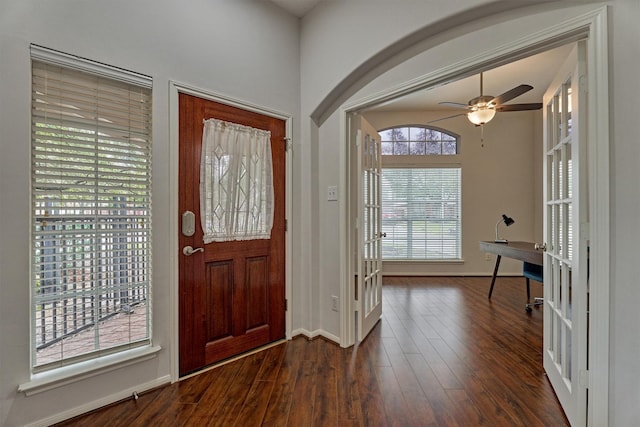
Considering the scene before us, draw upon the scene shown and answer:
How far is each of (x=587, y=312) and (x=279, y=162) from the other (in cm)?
225

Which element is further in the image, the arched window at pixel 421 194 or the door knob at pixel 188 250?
the arched window at pixel 421 194

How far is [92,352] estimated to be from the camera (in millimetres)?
1838

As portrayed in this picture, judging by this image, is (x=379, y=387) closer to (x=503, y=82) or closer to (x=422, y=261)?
(x=422, y=261)

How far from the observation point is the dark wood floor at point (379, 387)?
5.68 ft

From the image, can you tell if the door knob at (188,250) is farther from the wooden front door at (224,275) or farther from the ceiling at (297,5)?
the ceiling at (297,5)

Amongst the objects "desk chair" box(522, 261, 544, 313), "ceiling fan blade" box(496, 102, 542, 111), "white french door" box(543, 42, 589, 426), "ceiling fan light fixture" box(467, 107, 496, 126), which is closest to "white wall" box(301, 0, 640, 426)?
"white french door" box(543, 42, 589, 426)

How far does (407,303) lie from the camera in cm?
405

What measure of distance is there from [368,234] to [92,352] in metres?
2.22

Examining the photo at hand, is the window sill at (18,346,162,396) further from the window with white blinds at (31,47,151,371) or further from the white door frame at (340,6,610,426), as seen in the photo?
the white door frame at (340,6,610,426)

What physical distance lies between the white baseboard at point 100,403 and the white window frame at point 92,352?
0.17 m

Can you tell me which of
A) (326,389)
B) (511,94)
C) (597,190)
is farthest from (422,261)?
(597,190)

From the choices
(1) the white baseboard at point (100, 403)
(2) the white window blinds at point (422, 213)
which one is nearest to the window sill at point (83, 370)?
(1) the white baseboard at point (100, 403)

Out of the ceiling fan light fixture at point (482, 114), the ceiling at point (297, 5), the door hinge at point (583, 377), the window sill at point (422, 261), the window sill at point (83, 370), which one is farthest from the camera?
the window sill at point (422, 261)

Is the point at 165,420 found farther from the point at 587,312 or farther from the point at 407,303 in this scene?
the point at 407,303
